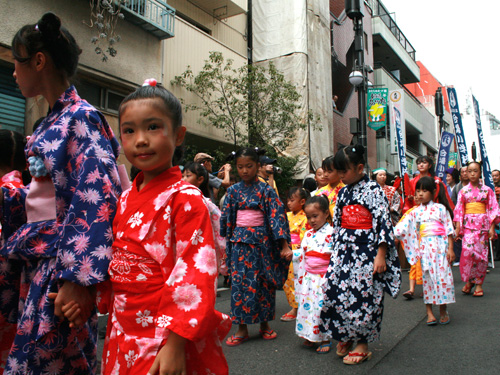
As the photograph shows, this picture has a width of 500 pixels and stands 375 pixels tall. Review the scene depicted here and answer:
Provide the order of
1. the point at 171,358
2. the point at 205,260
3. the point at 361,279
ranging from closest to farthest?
the point at 171,358 < the point at 205,260 < the point at 361,279

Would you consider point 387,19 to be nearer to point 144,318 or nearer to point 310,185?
point 310,185

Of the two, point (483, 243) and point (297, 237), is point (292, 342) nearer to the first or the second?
point (297, 237)

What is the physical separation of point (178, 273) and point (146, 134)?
570 mm

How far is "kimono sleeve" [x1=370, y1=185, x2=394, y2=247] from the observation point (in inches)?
142

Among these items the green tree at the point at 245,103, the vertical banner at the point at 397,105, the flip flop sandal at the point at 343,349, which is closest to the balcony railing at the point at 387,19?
the vertical banner at the point at 397,105

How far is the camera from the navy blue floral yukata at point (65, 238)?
165cm

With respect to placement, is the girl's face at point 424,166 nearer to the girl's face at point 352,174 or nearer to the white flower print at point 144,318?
the girl's face at point 352,174

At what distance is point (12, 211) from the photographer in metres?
2.12

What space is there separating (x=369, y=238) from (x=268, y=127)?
31.2 ft

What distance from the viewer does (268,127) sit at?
1290 centimetres

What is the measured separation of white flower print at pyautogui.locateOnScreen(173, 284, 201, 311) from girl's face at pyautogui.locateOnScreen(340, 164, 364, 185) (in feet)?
8.35

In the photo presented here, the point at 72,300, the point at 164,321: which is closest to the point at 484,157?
the point at 164,321

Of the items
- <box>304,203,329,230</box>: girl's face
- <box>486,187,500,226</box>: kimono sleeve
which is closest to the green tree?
<box>486,187,500,226</box>: kimono sleeve

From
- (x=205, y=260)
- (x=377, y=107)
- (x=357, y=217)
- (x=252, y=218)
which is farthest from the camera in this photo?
(x=377, y=107)
